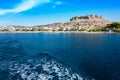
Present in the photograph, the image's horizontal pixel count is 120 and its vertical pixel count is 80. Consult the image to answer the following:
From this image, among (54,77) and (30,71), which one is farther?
(30,71)

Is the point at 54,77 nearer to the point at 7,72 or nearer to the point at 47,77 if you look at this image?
the point at 47,77

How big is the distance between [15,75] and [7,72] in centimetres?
229

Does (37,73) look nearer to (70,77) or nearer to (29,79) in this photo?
(29,79)

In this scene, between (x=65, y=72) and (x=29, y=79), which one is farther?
(x=65, y=72)

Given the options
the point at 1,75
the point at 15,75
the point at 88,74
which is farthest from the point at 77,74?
the point at 1,75

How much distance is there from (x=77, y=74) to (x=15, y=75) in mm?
9482

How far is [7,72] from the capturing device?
3014 centimetres

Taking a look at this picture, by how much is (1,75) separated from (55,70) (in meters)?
8.86

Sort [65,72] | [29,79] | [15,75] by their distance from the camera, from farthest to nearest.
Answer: [65,72] → [15,75] → [29,79]

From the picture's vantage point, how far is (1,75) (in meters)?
28.3

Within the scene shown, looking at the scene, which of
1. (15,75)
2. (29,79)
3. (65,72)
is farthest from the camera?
(65,72)

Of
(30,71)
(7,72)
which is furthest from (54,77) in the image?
(7,72)

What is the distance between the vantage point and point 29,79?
26688mm

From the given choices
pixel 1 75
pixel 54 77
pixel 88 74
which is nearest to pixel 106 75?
pixel 88 74
